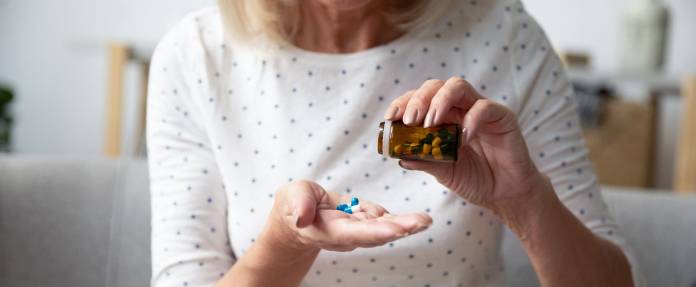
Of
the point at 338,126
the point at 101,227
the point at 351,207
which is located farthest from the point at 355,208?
the point at 101,227

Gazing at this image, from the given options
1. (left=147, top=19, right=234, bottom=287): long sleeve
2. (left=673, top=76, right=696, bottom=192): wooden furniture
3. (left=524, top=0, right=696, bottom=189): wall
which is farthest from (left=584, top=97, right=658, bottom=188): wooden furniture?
(left=147, top=19, right=234, bottom=287): long sleeve

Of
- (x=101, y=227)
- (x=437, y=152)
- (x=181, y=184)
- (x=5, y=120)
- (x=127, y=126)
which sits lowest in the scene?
(x=127, y=126)

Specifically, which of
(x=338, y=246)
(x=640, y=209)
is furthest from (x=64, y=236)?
(x=640, y=209)

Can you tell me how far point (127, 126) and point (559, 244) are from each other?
1994 mm

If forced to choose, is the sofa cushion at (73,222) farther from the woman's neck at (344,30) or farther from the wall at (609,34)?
the wall at (609,34)

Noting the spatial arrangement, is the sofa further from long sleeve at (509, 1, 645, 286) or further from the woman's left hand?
the woman's left hand

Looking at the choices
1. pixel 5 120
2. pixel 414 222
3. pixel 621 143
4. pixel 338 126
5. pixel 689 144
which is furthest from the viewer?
pixel 621 143

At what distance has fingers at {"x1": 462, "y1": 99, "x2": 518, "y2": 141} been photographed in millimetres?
530

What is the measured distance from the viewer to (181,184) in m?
0.74

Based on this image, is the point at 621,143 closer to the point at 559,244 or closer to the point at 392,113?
the point at 559,244

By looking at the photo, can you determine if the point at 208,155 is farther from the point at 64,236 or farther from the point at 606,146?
the point at 606,146

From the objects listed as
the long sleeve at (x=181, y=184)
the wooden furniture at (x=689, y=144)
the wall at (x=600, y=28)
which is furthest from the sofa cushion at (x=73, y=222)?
the wall at (x=600, y=28)

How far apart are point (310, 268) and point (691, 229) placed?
496mm

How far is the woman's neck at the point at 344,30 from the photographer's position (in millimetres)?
768
